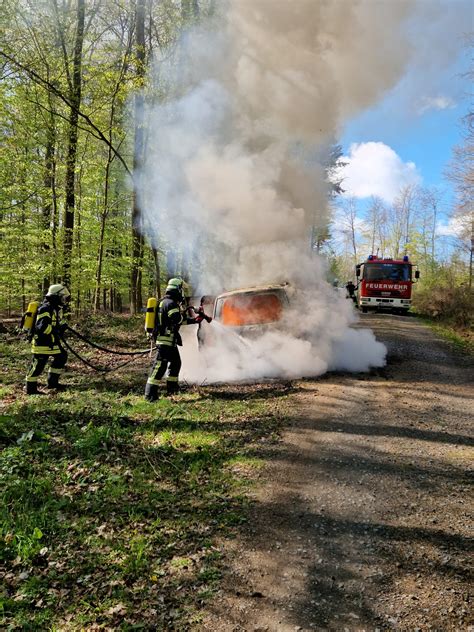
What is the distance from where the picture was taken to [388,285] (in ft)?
66.0

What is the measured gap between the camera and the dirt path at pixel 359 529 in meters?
2.60

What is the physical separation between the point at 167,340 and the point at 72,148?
32.3ft

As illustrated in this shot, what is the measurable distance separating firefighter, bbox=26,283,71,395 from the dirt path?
460 cm

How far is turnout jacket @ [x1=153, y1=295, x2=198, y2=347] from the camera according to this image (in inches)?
283

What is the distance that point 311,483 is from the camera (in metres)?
4.19

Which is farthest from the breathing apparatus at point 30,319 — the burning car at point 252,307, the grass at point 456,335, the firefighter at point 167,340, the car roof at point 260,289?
the grass at point 456,335

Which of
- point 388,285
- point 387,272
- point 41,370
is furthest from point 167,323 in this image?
point 387,272

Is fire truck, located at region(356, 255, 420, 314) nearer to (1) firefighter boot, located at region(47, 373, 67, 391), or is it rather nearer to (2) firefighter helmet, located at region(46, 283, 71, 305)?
(2) firefighter helmet, located at region(46, 283, 71, 305)

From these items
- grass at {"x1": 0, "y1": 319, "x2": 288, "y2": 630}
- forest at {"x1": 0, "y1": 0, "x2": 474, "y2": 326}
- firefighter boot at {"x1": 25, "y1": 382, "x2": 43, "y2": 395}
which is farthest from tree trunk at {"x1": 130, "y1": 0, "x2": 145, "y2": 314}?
grass at {"x1": 0, "y1": 319, "x2": 288, "y2": 630}

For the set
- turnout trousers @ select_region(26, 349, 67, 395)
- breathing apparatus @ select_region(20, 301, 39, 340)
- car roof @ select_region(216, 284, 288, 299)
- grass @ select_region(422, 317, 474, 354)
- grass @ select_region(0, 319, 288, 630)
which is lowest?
grass @ select_region(0, 319, 288, 630)

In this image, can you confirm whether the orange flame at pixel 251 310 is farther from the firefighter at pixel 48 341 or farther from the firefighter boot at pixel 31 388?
the firefighter boot at pixel 31 388

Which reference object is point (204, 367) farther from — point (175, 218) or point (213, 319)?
point (175, 218)

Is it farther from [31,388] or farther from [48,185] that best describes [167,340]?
[48,185]

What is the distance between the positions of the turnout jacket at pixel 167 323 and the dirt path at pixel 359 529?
248cm
